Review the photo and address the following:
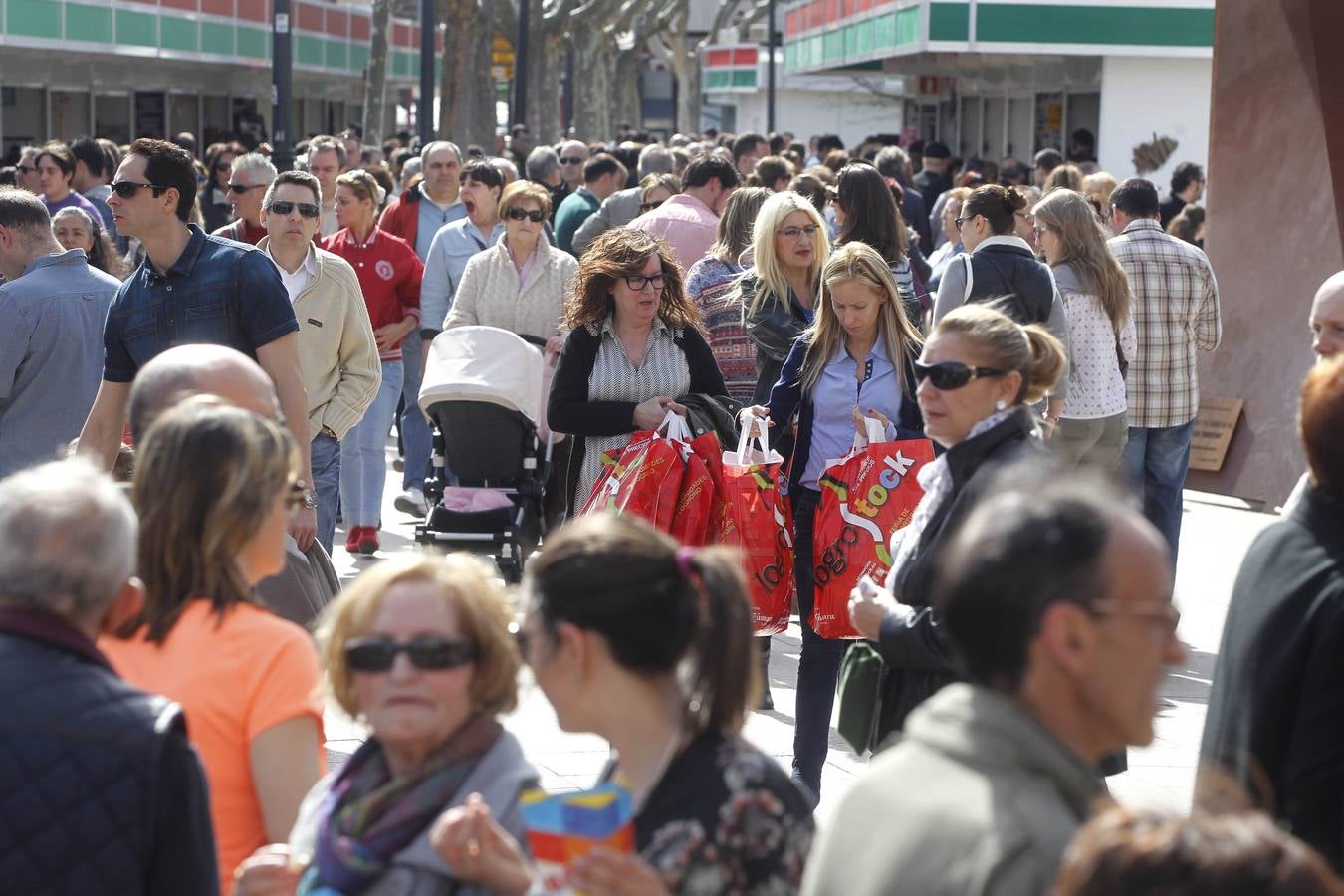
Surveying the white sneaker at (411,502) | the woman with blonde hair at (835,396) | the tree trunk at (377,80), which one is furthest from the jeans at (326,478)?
the tree trunk at (377,80)

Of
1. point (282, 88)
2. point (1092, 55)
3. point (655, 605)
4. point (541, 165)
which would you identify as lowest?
point (655, 605)

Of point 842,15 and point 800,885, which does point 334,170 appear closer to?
point 800,885

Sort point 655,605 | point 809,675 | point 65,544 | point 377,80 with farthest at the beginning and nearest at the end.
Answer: point 377,80
point 809,675
point 65,544
point 655,605

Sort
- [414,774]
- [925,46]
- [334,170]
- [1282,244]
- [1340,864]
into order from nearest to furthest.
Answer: [414,774] < [1340,864] < [1282,244] < [334,170] < [925,46]

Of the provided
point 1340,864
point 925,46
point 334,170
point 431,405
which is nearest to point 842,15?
point 925,46

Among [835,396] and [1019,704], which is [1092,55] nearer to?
[835,396]

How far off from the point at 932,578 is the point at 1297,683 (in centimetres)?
101

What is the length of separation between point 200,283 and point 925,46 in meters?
23.3

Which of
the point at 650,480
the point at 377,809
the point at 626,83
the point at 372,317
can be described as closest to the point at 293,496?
the point at 377,809

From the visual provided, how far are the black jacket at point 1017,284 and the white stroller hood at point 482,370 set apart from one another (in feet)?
7.39

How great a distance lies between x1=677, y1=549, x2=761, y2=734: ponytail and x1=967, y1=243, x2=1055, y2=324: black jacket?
15.9 ft

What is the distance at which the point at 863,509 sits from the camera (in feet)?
18.5

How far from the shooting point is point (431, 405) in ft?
29.6

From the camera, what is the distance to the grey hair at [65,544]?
2.76 metres
